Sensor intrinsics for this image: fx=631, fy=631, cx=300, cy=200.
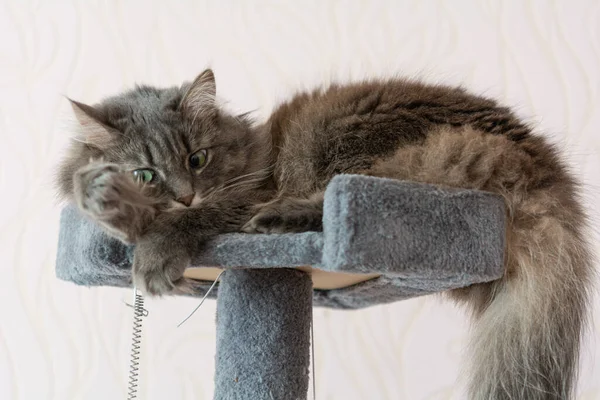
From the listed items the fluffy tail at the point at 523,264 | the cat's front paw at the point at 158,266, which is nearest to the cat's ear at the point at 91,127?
the cat's front paw at the point at 158,266

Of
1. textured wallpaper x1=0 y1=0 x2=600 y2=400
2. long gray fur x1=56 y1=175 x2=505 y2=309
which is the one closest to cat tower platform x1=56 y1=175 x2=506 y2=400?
long gray fur x1=56 y1=175 x2=505 y2=309

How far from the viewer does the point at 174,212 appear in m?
1.28

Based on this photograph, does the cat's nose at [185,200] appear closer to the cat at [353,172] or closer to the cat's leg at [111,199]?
the cat at [353,172]

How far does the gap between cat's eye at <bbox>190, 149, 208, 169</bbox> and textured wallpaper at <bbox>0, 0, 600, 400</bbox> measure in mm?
707

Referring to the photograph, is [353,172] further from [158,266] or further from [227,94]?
[227,94]

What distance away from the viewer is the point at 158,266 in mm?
1160

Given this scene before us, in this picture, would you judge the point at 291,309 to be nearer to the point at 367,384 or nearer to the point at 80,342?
the point at 367,384

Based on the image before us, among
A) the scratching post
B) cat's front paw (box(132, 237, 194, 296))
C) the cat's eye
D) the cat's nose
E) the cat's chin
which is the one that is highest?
the cat's eye

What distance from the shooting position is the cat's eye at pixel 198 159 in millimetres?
1454

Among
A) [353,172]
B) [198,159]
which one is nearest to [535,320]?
[353,172]

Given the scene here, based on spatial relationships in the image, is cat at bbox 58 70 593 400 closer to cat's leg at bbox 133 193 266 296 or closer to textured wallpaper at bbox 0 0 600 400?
cat's leg at bbox 133 193 266 296

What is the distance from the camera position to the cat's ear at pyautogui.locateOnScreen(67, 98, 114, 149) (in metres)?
1.37

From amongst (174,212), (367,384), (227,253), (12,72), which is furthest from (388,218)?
(12,72)

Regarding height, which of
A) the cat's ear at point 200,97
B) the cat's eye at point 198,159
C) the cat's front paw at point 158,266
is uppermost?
the cat's ear at point 200,97
